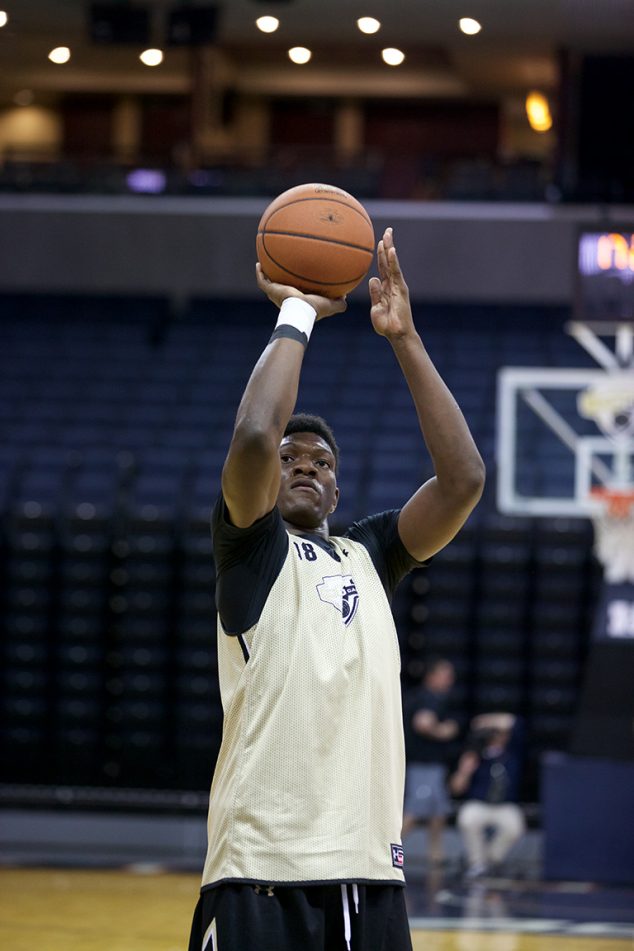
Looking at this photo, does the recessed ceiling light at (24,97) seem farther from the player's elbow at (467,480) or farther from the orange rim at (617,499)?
the player's elbow at (467,480)

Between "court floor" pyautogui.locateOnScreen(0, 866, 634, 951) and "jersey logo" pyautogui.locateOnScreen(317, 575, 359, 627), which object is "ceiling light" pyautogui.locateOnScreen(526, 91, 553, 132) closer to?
"court floor" pyautogui.locateOnScreen(0, 866, 634, 951)

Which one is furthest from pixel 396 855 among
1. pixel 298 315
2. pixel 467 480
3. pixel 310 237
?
pixel 310 237

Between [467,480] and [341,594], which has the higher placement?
[467,480]

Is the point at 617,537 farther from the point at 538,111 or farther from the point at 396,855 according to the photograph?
the point at 538,111

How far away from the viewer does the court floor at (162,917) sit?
7438 mm

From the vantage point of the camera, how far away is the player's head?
3.03 meters

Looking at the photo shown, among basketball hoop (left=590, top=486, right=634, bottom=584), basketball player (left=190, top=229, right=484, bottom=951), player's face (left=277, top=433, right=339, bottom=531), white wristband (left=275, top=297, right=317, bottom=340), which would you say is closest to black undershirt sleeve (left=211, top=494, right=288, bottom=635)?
basketball player (left=190, top=229, right=484, bottom=951)

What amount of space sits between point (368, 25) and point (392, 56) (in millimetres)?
2028

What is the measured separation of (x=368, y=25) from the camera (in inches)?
663

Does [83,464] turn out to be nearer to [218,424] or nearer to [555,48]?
[218,424]

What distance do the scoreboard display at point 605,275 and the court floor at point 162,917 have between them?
148 inches

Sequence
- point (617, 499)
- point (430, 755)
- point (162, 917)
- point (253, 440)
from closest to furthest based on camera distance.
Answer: point (253, 440) < point (162, 917) < point (617, 499) < point (430, 755)

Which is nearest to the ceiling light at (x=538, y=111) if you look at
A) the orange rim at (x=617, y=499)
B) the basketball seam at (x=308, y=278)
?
the orange rim at (x=617, y=499)

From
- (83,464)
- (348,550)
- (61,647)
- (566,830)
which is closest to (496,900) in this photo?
(566,830)
